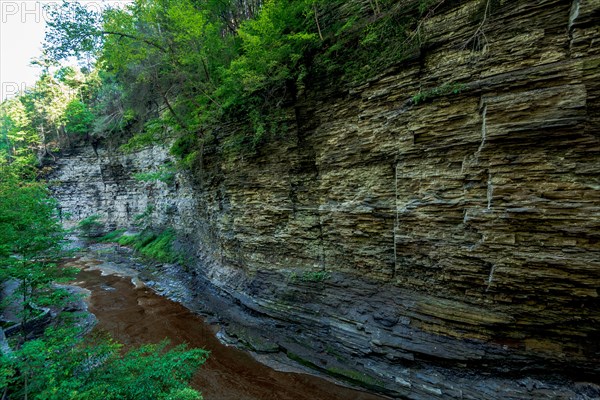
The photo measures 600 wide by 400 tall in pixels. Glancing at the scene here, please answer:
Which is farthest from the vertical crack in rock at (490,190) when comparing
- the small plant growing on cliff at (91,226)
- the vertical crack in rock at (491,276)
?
the small plant growing on cliff at (91,226)

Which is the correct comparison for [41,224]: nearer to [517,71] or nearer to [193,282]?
[193,282]

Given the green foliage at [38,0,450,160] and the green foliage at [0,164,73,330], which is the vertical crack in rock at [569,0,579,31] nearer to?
the green foliage at [38,0,450,160]

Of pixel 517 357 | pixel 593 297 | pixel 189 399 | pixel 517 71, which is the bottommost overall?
pixel 517 357

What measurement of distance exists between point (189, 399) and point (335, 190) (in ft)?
21.8

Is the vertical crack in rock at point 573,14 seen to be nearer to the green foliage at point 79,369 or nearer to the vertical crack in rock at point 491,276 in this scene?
the vertical crack in rock at point 491,276

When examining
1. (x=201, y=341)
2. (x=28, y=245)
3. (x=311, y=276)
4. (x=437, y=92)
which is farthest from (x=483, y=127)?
(x=28, y=245)

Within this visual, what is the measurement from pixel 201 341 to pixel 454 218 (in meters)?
9.87

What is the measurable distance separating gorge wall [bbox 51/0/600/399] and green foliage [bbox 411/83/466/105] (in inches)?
1.4

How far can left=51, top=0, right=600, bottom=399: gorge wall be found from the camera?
5266 mm

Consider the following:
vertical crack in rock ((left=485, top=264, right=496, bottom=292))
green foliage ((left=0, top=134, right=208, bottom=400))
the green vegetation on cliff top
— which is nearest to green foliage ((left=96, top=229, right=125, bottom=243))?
the green vegetation on cliff top

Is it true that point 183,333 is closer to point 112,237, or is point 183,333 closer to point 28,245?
point 28,245

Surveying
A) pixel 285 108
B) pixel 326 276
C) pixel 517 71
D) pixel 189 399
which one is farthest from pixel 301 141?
pixel 189 399

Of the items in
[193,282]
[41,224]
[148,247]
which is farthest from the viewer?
[148,247]

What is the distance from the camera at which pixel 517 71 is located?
5.53 m
